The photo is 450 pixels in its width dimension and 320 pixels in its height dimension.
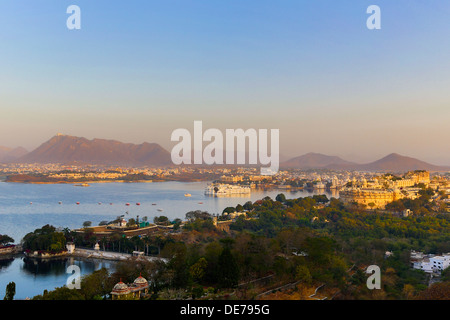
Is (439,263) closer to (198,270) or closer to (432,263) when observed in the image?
(432,263)

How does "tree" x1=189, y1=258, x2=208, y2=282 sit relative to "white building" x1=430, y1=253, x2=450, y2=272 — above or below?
above

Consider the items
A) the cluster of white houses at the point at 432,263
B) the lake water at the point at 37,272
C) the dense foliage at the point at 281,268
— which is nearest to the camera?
the dense foliage at the point at 281,268

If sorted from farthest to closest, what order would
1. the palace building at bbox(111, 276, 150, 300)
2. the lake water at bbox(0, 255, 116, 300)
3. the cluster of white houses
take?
the lake water at bbox(0, 255, 116, 300), the cluster of white houses, the palace building at bbox(111, 276, 150, 300)

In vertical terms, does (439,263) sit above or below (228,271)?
below

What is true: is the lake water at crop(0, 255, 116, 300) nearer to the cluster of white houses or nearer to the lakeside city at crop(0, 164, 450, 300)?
the lakeside city at crop(0, 164, 450, 300)

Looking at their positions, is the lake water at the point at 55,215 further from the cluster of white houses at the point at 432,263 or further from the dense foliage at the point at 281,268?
the cluster of white houses at the point at 432,263

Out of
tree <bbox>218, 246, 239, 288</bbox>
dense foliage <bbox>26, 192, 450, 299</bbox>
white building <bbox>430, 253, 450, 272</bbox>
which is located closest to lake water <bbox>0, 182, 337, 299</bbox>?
dense foliage <bbox>26, 192, 450, 299</bbox>

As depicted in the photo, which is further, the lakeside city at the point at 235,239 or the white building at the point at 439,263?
the white building at the point at 439,263

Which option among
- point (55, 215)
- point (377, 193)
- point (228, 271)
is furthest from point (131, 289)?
point (377, 193)

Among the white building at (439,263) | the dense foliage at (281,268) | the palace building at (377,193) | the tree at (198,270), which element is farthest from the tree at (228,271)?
the palace building at (377,193)

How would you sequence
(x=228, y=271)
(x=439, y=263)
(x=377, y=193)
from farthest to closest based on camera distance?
(x=377, y=193), (x=439, y=263), (x=228, y=271)

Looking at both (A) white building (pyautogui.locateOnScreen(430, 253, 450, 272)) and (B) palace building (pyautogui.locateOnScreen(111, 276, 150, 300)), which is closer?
(B) palace building (pyautogui.locateOnScreen(111, 276, 150, 300))
